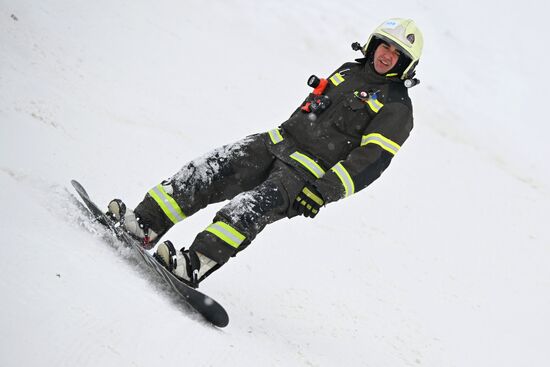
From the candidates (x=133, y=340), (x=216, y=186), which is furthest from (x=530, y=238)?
(x=133, y=340)

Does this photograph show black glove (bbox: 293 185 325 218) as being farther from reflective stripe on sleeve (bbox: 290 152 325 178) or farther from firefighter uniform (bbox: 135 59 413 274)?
reflective stripe on sleeve (bbox: 290 152 325 178)

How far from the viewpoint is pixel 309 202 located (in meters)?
4.01

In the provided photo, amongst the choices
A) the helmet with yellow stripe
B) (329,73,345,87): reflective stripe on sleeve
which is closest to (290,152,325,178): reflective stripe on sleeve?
(329,73,345,87): reflective stripe on sleeve

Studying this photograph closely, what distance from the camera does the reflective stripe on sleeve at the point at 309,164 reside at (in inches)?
165

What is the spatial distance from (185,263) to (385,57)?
6.04 feet

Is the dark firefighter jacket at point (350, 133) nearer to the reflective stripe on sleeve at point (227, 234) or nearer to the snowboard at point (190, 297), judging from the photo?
the reflective stripe on sleeve at point (227, 234)

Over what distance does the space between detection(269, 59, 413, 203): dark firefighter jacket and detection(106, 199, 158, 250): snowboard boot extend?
3.08ft

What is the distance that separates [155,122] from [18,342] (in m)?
5.03

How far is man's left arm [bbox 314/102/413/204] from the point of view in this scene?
3988 millimetres

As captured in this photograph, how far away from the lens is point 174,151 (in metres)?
6.79

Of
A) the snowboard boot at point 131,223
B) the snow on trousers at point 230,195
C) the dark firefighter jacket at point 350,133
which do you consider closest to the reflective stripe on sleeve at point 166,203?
the snow on trousers at point 230,195

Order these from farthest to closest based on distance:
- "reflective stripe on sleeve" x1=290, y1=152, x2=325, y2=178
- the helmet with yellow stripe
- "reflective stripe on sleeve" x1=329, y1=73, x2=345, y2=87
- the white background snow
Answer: "reflective stripe on sleeve" x1=329, y1=73, x2=345, y2=87 → the helmet with yellow stripe → "reflective stripe on sleeve" x1=290, y1=152, x2=325, y2=178 → the white background snow

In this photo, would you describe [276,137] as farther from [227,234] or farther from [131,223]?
[131,223]

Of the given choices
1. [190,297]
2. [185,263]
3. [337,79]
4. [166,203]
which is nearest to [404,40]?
[337,79]
